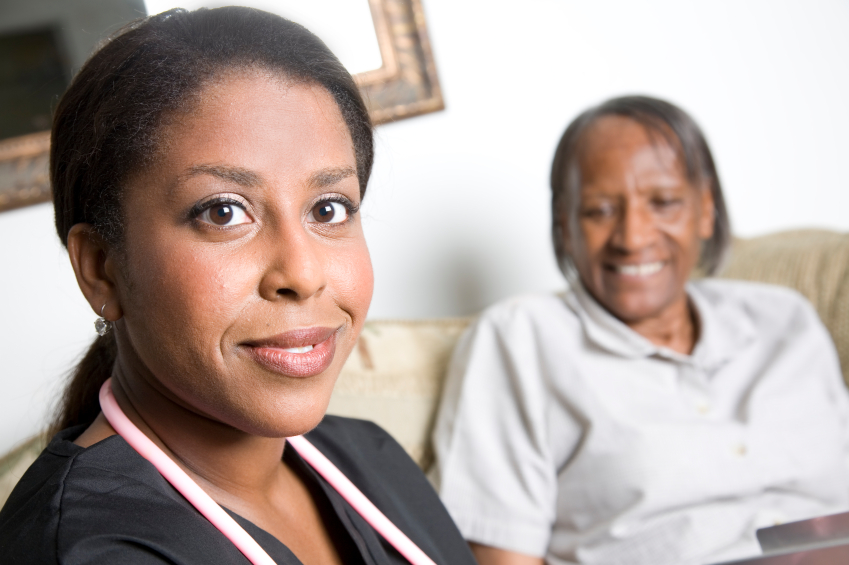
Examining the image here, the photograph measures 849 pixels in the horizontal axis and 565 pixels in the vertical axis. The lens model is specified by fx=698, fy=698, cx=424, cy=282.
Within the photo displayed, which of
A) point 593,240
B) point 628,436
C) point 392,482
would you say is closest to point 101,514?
point 392,482

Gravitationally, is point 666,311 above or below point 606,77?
below

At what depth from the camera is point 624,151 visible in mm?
1419

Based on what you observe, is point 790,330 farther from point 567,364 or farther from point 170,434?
point 170,434

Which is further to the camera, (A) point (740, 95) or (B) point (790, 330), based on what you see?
(A) point (740, 95)

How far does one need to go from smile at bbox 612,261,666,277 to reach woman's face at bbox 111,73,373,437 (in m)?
0.90

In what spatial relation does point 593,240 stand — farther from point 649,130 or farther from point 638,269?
point 649,130

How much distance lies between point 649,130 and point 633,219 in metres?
0.20

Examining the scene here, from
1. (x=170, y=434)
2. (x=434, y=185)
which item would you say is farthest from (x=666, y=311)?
(x=170, y=434)

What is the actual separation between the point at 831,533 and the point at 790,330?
3.67ft

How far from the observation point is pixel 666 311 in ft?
5.04

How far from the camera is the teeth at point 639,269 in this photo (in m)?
1.44

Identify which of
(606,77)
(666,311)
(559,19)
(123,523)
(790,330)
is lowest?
(790,330)

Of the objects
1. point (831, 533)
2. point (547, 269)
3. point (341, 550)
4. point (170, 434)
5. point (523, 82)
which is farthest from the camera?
point (547, 269)

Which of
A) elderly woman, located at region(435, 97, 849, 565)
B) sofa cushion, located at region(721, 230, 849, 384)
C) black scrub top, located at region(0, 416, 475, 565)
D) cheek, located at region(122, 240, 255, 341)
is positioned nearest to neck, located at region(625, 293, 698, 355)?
elderly woman, located at region(435, 97, 849, 565)
